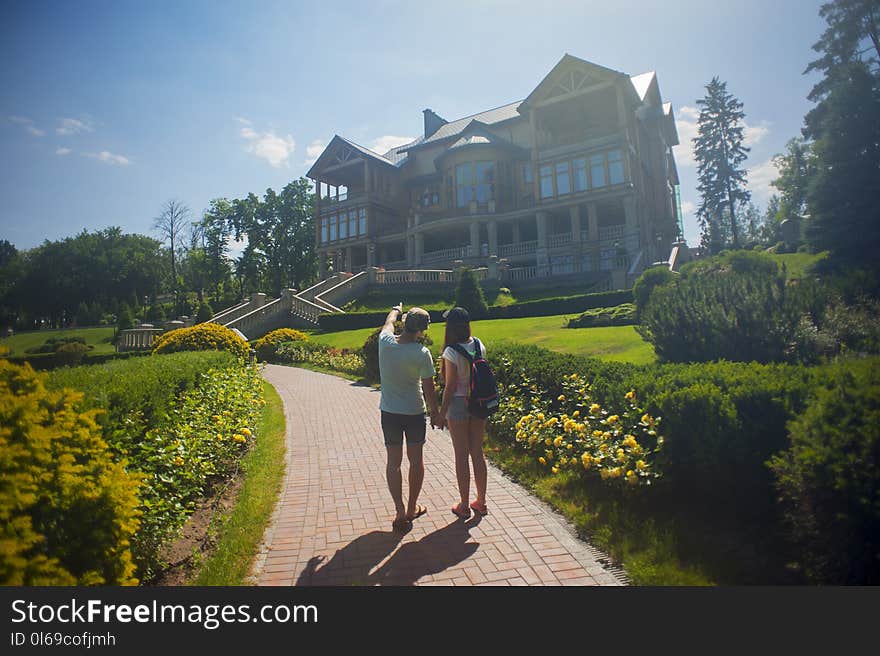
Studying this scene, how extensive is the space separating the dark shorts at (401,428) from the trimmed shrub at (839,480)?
2.72 metres

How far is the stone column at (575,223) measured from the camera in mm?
29422

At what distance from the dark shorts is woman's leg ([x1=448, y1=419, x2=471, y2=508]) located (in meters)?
0.42

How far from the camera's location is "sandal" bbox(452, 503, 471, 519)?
14.8 feet

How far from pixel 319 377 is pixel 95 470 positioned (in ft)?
39.7

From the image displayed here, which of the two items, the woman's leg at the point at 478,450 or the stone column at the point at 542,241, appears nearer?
the woman's leg at the point at 478,450

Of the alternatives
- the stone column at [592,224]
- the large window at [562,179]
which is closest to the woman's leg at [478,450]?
the stone column at [592,224]

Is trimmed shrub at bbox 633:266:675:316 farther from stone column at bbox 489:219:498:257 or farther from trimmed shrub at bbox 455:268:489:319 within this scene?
stone column at bbox 489:219:498:257

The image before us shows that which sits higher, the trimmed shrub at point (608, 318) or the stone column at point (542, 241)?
the stone column at point (542, 241)

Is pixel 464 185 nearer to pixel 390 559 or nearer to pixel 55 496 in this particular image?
pixel 390 559

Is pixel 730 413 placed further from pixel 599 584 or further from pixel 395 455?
pixel 395 455

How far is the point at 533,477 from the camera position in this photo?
217 inches

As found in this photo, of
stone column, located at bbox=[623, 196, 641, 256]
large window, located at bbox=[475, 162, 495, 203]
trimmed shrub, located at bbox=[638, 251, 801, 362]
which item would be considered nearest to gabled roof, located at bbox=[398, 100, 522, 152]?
large window, located at bbox=[475, 162, 495, 203]

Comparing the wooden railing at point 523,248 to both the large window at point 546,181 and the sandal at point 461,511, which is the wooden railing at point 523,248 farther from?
the sandal at point 461,511

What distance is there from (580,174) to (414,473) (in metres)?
29.3
